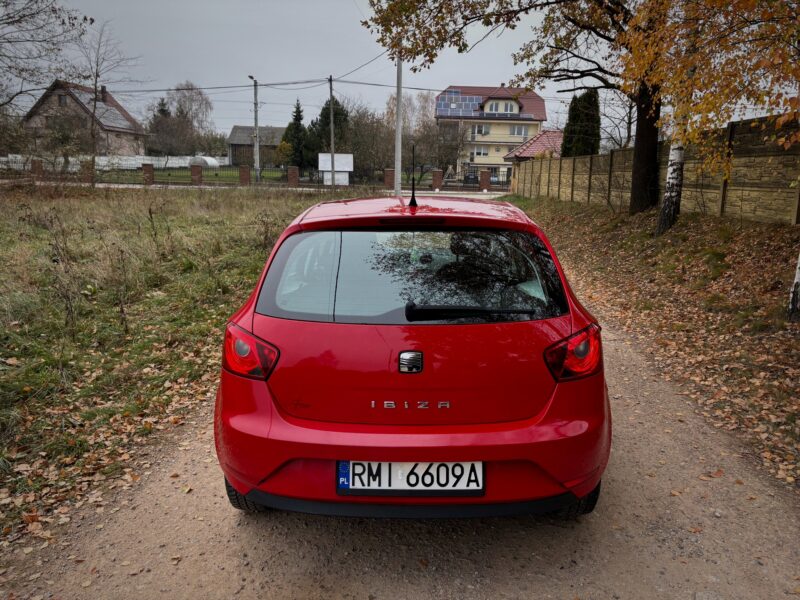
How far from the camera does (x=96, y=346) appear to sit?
602cm

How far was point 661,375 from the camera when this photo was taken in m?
5.65

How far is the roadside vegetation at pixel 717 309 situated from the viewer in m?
4.65

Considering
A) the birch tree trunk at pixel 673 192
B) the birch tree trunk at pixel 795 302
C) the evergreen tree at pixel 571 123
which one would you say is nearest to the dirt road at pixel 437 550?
the birch tree trunk at pixel 795 302

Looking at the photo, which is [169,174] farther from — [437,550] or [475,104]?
[437,550]

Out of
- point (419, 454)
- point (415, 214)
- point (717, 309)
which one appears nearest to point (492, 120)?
point (717, 309)

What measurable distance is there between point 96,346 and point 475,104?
272 feet

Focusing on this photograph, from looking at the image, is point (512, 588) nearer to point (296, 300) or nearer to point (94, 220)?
point (296, 300)

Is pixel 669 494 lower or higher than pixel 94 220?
lower

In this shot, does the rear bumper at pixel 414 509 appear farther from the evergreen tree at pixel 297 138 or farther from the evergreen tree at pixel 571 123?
the evergreen tree at pixel 297 138

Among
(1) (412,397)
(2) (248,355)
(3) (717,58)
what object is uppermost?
(3) (717,58)

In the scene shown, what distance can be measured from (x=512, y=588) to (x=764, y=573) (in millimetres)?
1240

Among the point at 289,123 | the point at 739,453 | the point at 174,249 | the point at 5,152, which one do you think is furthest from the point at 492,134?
the point at 739,453

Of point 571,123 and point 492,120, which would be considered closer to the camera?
point 571,123

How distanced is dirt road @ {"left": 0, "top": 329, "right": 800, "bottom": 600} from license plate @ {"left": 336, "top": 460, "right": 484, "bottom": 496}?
0.53m
